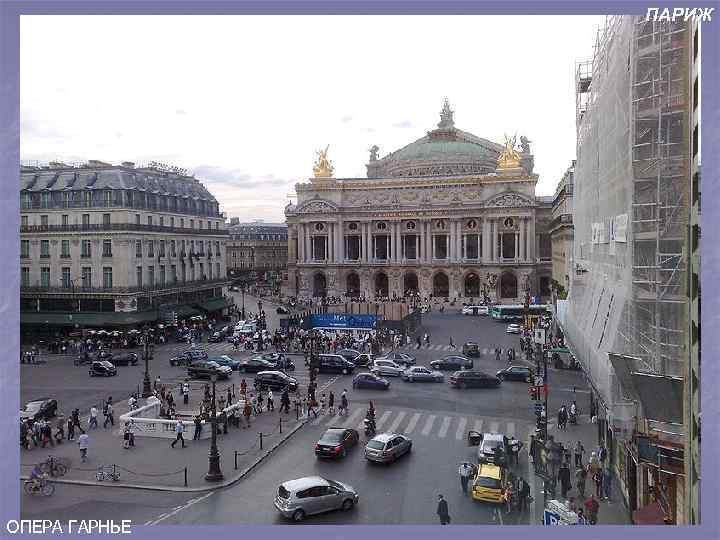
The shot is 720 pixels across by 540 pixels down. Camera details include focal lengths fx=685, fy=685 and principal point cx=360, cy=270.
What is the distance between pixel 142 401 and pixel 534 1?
89.6 feet

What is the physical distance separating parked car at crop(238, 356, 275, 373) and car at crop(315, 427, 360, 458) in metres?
16.7

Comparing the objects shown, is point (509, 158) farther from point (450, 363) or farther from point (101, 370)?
point (101, 370)

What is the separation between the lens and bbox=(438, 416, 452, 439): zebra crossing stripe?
1121 inches

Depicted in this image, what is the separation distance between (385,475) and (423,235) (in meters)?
74.9

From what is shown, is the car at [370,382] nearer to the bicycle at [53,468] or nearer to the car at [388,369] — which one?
the car at [388,369]

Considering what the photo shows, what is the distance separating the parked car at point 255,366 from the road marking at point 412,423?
13.5 meters

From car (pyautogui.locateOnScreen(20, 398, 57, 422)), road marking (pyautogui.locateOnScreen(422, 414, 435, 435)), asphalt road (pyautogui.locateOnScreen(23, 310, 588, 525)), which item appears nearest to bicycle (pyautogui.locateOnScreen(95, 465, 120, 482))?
asphalt road (pyautogui.locateOnScreen(23, 310, 588, 525))

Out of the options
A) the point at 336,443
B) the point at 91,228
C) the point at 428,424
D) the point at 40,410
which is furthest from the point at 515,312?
the point at 40,410

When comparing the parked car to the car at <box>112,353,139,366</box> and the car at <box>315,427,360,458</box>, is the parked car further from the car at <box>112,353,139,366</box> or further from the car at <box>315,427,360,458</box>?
the car at <box>315,427,360,458</box>

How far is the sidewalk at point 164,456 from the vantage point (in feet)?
76.5

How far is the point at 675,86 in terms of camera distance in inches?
703

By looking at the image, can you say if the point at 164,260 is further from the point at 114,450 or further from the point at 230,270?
the point at 230,270

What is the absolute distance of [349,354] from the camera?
148 ft

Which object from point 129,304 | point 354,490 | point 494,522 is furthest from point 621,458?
point 129,304
